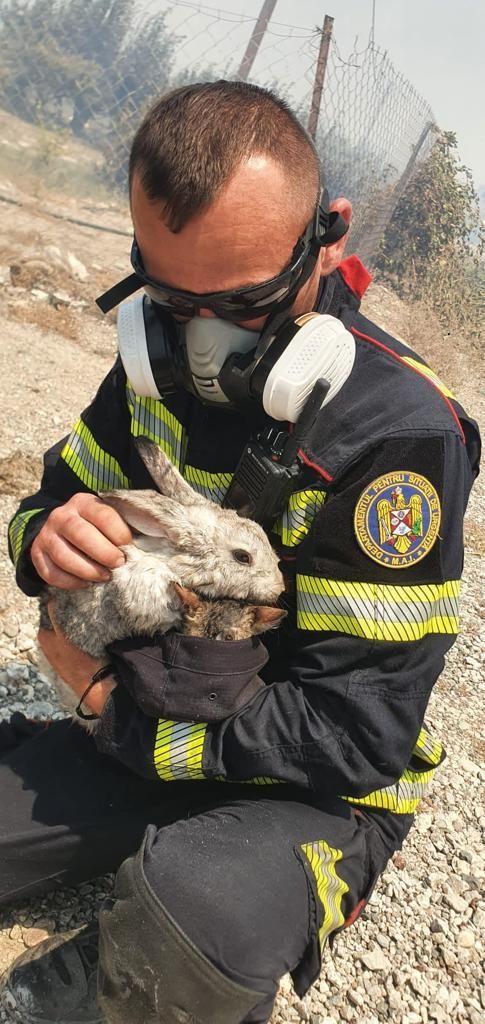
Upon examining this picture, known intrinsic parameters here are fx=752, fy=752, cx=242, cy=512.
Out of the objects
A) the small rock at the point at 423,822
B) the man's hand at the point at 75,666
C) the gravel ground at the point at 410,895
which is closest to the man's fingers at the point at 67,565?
the man's hand at the point at 75,666

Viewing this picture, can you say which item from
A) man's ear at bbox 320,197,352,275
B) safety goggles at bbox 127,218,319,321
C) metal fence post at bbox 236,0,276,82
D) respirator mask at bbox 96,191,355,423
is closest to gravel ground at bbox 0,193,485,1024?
respirator mask at bbox 96,191,355,423

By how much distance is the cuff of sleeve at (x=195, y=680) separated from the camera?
239 cm

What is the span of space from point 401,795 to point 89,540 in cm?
143

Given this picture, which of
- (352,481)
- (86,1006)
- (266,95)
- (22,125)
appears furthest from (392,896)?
(22,125)

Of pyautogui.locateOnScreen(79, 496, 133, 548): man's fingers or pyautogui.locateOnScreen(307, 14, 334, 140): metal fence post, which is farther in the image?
pyautogui.locateOnScreen(307, 14, 334, 140): metal fence post

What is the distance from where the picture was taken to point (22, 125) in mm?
14117

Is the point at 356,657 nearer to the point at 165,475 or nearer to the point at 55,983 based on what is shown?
the point at 165,475

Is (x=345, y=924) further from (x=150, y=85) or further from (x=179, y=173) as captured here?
(x=150, y=85)

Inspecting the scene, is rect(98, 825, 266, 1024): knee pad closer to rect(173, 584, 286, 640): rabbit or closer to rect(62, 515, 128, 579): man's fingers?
rect(173, 584, 286, 640): rabbit

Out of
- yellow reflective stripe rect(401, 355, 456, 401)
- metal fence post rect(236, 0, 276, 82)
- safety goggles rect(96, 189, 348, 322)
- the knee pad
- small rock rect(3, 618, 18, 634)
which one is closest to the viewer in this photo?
A: the knee pad

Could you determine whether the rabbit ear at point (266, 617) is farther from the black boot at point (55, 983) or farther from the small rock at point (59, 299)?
the small rock at point (59, 299)

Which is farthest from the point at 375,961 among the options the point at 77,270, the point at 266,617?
the point at 77,270

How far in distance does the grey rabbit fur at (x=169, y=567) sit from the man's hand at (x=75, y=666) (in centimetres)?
5

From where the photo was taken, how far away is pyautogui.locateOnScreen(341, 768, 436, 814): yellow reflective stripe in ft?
8.57
